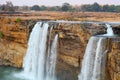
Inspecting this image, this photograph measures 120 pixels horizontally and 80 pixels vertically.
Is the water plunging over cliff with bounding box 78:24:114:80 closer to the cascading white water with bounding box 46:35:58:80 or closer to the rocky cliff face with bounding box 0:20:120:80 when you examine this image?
the rocky cliff face with bounding box 0:20:120:80

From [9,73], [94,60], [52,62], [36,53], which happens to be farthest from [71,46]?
[9,73]

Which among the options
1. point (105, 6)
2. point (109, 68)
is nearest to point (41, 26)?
point (109, 68)

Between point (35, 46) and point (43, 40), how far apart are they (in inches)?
55.4

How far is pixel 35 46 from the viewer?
80.0 ft

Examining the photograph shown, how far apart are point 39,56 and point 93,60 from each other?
6.02 meters

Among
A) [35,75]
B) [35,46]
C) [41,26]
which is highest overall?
[41,26]

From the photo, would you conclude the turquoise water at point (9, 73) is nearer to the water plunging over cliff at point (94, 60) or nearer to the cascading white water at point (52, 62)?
the cascading white water at point (52, 62)

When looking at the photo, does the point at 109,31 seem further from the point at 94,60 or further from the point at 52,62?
the point at 52,62

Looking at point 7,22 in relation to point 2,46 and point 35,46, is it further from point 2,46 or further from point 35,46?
point 35,46

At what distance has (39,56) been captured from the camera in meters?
23.8

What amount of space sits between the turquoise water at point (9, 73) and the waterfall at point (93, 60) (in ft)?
19.9

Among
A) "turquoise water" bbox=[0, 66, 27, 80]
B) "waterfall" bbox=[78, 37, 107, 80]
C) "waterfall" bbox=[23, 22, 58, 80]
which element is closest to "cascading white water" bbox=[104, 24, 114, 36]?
"waterfall" bbox=[78, 37, 107, 80]

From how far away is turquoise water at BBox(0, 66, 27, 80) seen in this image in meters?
23.9

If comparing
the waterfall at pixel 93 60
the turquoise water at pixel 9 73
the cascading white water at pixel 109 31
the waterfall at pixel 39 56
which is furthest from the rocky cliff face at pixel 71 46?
the turquoise water at pixel 9 73
